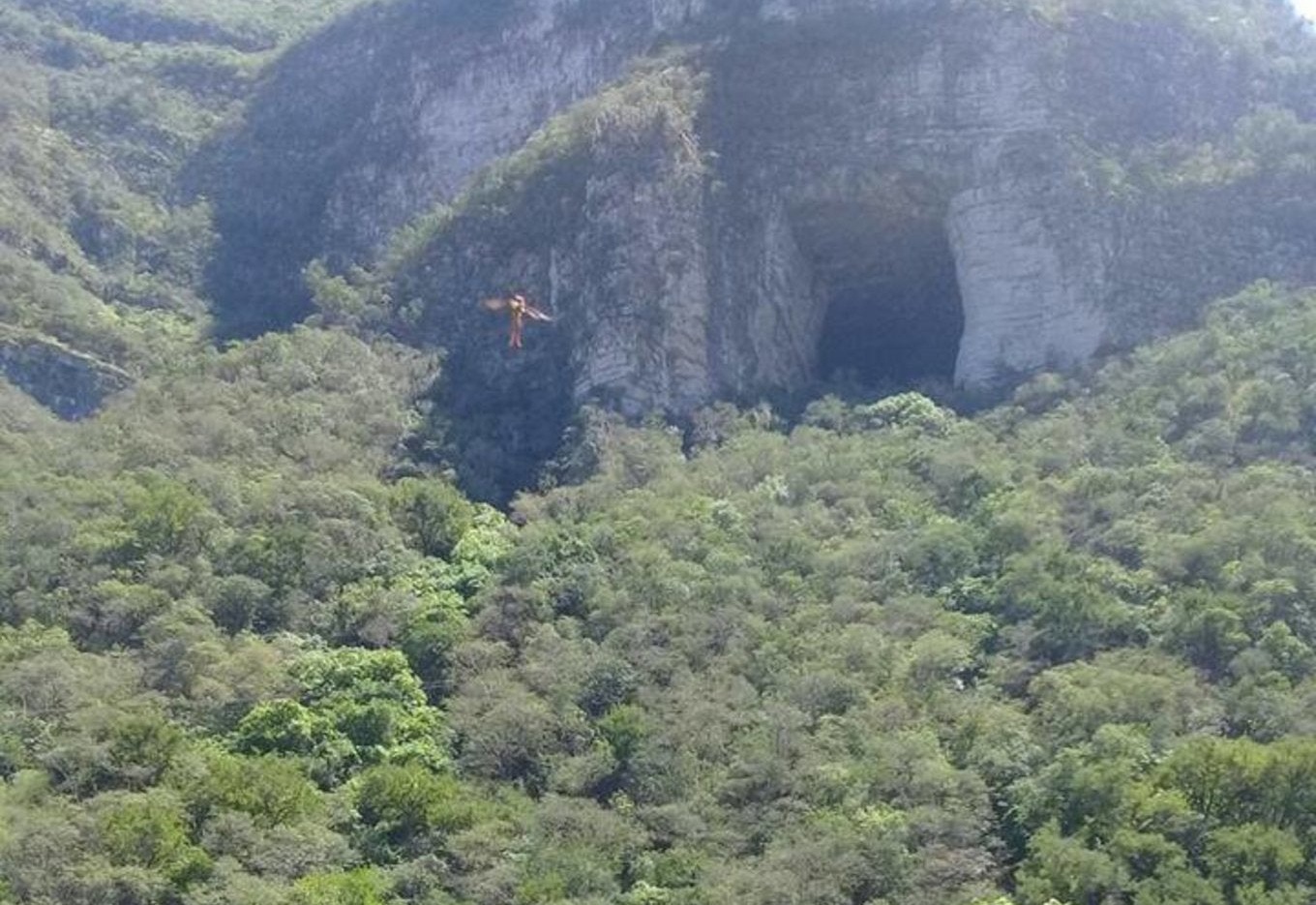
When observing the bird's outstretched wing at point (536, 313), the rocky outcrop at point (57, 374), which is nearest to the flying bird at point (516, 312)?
the bird's outstretched wing at point (536, 313)

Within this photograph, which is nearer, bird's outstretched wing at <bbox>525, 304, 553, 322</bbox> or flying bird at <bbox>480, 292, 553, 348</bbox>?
flying bird at <bbox>480, 292, 553, 348</bbox>

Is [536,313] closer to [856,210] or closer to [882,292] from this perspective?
[856,210]

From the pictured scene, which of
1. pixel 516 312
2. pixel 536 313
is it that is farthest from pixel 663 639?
pixel 536 313

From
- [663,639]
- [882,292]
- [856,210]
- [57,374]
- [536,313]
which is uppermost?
[856,210]

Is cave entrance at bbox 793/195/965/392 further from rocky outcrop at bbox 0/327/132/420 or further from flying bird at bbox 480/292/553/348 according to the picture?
rocky outcrop at bbox 0/327/132/420

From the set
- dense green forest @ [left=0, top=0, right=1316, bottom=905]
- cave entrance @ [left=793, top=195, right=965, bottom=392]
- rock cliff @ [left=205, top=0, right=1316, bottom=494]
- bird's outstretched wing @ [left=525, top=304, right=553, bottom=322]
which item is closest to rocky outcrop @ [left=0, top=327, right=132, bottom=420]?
dense green forest @ [left=0, top=0, right=1316, bottom=905]

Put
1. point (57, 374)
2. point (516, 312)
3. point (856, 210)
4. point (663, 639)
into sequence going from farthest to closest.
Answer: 1. point (856, 210)
2. point (57, 374)
3. point (516, 312)
4. point (663, 639)
